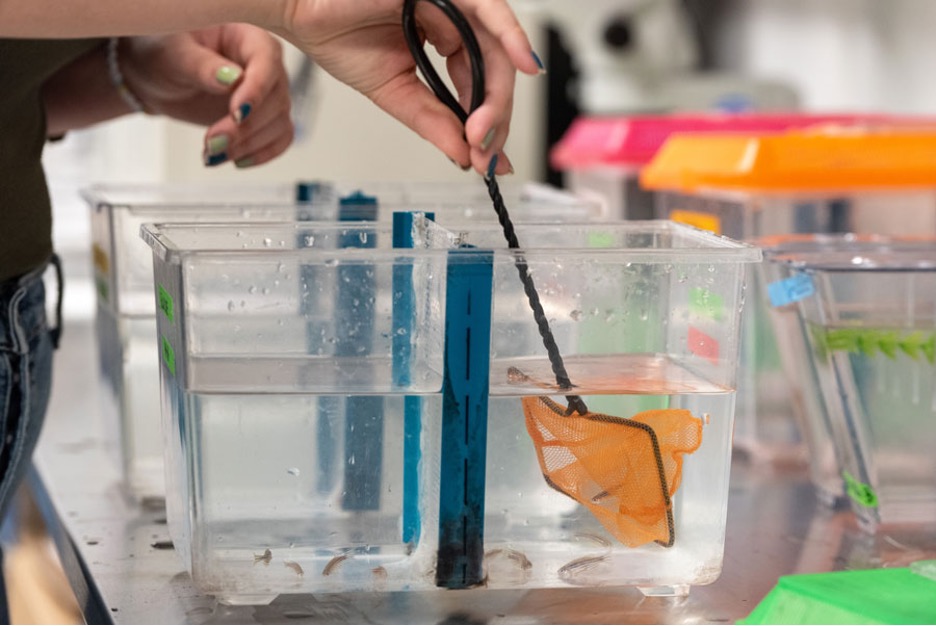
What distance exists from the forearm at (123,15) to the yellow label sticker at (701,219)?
2.20 ft

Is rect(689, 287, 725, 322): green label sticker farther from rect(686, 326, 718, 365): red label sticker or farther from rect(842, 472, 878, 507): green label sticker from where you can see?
rect(842, 472, 878, 507): green label sticker

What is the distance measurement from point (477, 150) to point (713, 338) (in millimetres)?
190

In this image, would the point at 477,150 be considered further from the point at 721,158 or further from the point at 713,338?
the point at 721,158

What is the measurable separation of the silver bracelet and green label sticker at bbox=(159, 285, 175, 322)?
1.22 ft

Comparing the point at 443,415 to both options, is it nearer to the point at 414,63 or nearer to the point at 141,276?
the point at 414,63

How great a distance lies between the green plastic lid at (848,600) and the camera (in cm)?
71

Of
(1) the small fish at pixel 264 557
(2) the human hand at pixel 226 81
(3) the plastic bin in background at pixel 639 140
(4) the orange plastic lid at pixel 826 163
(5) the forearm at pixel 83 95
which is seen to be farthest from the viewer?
(3) the plastic bin in background at pixel 639 140

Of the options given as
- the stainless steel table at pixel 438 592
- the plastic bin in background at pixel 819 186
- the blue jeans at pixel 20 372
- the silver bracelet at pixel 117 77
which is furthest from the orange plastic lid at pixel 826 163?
the blue jeans at pixel 20 372

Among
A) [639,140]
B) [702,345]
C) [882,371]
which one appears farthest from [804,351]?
[639,140]

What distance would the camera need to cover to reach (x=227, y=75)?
3.22 ft

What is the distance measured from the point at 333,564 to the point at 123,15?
34 cm

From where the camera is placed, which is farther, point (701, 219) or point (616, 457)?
point (701, 219)

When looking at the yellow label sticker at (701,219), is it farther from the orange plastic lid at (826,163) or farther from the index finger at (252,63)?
the index finger at (252,63)

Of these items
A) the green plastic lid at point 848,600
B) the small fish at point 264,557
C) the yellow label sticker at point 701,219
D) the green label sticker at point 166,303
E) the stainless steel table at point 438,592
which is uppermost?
the yellow label sticker at point 701,219
